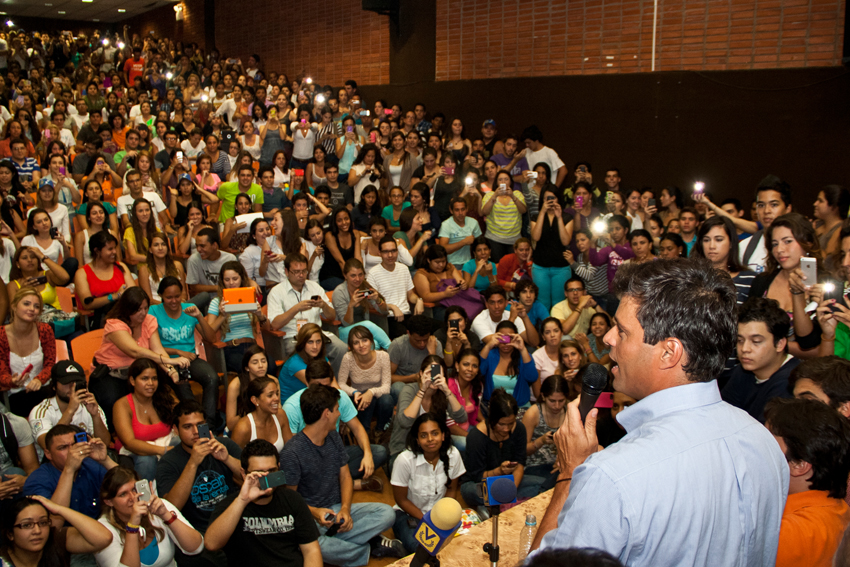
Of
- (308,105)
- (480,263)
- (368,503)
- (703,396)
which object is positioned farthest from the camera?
(308,105)

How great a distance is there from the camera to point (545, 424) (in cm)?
447

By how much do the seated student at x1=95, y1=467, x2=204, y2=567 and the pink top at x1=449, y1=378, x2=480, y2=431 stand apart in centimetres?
190

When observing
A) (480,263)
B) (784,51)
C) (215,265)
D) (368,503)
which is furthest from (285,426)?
(784,51)

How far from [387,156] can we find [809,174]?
4.36 m

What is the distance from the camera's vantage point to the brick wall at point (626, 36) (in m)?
6.88

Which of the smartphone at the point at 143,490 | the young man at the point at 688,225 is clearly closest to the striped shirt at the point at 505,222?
the young man at the point at 688,225

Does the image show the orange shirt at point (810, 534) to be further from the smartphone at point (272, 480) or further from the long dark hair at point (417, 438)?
the long dark hair at point (417, 438)

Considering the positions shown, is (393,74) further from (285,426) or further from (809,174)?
(285,426)

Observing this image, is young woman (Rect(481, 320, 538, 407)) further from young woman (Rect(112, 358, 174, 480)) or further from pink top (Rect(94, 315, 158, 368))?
pink top (Rect(94, 315, 158, 368))

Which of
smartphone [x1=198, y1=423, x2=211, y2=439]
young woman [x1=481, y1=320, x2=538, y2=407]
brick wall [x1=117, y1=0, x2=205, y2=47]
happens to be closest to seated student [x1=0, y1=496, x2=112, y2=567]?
smartphone [x1=198, y1=423, x2=211, y2=439]

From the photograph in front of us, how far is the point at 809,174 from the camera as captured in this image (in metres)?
6.81

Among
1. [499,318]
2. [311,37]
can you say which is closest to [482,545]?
[499,318]

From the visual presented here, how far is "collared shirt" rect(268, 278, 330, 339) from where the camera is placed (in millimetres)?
5133

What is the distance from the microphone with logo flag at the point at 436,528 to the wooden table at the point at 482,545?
17.2 inches
